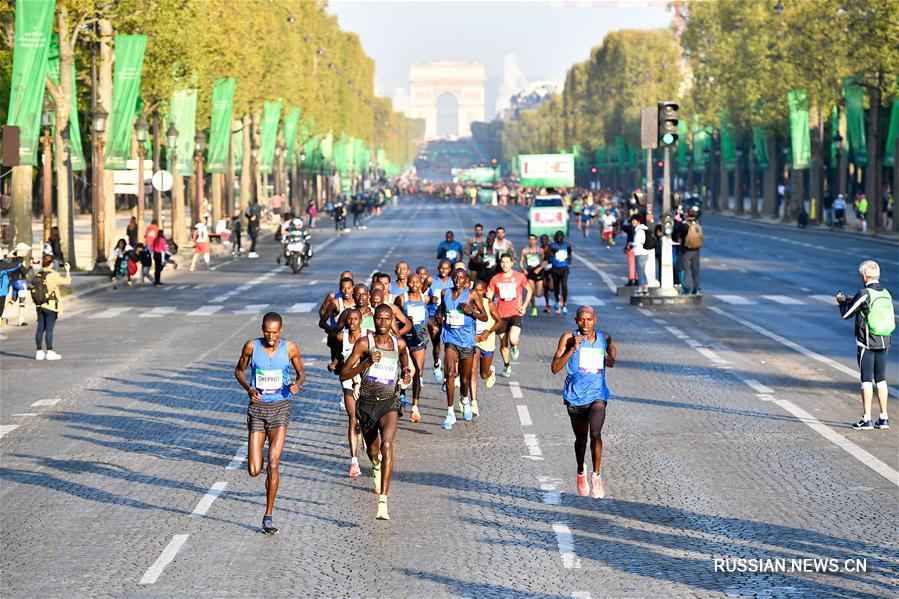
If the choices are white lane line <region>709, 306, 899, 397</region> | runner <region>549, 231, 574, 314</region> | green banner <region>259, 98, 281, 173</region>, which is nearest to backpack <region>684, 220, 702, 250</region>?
white lane line <region>709, 306, 899, 397</region>

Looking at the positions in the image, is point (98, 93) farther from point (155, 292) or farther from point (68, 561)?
point (68, 561)

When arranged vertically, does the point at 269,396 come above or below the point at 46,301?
above

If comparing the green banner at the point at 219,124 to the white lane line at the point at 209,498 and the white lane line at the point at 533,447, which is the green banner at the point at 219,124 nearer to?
the white lane line at the point at 533,447

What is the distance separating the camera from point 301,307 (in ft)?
120

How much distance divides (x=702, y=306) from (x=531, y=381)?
44.4 ft

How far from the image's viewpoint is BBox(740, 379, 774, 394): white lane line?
21.6 m

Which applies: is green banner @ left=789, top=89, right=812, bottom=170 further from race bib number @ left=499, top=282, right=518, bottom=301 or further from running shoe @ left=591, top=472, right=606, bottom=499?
running shoe @ left=591, top=472, right=606, bottom=499

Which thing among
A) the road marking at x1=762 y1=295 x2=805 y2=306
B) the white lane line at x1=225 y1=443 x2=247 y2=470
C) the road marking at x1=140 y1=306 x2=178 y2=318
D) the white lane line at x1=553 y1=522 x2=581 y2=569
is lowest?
the road marking at x1=762 y1=295 x2=805 y2=306

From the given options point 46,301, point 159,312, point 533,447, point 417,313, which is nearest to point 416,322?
point 417,313

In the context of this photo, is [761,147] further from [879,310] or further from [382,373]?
[382,373]

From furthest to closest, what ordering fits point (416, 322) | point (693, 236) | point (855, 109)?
point (855, 109)
point (693, 236)
point (416, 322)

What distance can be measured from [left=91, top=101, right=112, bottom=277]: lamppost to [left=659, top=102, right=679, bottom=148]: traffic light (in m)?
19.9

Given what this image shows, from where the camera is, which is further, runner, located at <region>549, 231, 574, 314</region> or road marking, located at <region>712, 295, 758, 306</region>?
road marking, located at <region>712, 295, 758, 306</region>

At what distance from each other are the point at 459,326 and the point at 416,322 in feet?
1.98
